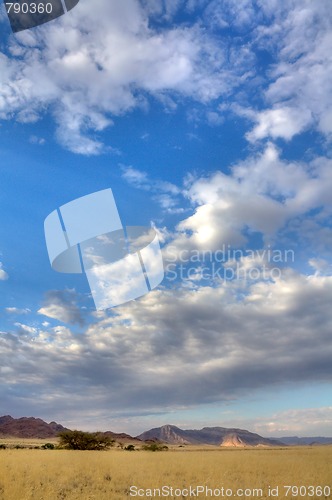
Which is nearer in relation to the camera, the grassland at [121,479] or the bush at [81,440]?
the grassland at [121,479]

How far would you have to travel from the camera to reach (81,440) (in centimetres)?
5372

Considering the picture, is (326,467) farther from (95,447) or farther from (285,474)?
(95,447)

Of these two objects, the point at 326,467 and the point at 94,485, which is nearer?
the point at 94,485

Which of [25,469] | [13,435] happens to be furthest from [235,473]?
[13,435]

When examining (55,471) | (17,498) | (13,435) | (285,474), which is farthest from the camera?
(13,435)

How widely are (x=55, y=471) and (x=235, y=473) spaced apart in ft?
32.6

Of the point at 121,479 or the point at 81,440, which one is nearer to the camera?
the point at 121,479

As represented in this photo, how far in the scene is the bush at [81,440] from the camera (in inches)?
2098

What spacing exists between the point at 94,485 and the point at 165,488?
11.1 ft

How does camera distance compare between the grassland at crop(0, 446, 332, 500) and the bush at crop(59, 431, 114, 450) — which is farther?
the bush at crop(59, 431, 114, 450)

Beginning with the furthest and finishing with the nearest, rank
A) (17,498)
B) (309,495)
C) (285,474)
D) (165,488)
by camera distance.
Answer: (285,474), (165,488), (309,495), (17,498)

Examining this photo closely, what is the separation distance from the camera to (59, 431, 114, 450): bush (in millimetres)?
53281

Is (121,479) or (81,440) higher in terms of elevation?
(81,440)

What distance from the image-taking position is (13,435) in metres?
198
